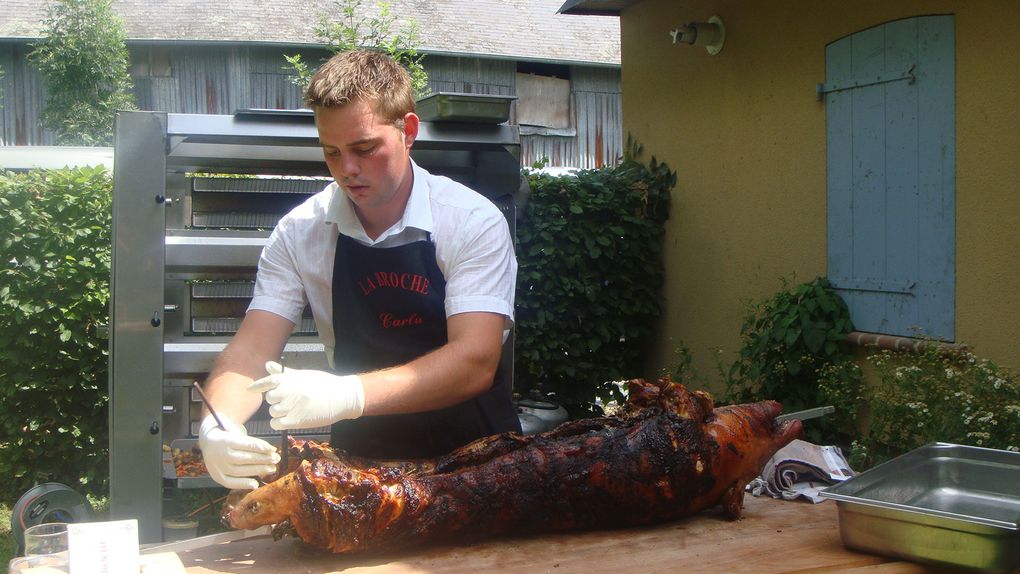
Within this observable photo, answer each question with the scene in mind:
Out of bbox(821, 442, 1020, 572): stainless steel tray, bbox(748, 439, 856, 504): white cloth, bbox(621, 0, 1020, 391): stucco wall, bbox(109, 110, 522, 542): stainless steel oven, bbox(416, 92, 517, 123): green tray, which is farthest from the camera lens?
bbox(621, 0, 1020, 391): stucco wall

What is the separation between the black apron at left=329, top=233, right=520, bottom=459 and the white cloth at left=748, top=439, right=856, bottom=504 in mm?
894

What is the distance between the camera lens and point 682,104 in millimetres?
7527

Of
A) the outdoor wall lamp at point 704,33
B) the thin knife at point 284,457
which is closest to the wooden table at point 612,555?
the thin knife at point 284,457

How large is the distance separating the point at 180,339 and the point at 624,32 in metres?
5.66

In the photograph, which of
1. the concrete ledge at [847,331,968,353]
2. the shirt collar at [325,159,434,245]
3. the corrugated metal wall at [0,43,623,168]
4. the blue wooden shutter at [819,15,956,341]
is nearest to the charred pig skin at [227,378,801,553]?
the shirt collar at [325,159,434,245]

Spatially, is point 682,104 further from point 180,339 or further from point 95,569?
point 95,569

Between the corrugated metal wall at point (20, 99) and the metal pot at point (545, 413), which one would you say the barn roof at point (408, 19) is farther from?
the metal pot at point (545, 413)

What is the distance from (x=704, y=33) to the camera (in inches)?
275

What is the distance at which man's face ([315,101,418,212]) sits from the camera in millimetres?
2414

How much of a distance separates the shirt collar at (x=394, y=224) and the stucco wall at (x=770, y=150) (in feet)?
11.4

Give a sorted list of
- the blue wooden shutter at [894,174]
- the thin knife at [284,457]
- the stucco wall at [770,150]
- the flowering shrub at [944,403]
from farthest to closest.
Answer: the blue wooden shutter at [894,174] < the stucco wall at [770,150] < the flowering shrub at [944,403] < the thin knife at [284,457]

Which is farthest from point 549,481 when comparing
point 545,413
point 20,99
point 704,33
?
point 20,99

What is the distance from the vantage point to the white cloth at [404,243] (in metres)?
2.54

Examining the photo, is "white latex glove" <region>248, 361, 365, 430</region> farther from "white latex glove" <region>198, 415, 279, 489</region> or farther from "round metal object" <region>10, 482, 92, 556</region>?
"round metal object" <region>10, 482, 92, 556</region>
